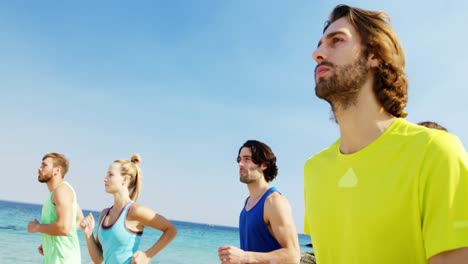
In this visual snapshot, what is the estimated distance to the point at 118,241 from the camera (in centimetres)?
509

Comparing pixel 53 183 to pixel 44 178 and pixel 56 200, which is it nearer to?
pixel 44 178

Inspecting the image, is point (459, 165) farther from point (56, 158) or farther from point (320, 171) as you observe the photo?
point (56, 158)

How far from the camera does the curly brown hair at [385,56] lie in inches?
77.3

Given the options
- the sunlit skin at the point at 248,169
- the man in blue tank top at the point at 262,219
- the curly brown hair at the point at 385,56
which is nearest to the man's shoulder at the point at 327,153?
the curly brown hair at the point at 385,56

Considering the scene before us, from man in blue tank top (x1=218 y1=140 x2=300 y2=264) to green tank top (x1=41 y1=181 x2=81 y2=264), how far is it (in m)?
2.73

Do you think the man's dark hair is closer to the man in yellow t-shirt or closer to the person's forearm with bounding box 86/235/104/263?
the person's forearm with bounding box 86/235/104/263

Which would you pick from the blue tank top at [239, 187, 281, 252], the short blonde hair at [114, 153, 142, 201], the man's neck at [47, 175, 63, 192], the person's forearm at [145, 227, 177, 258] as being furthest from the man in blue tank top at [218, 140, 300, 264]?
the man's neck at [47, 175, 63, 192]

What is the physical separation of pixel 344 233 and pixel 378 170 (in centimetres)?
30

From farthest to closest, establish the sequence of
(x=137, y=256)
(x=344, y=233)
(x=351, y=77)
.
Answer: (x=137, y=256) < (x=351, y=77) < (x=344, y=233)

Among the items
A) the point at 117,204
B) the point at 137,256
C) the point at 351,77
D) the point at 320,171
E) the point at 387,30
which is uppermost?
the point at 387,30

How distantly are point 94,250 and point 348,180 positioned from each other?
4426 millimetres

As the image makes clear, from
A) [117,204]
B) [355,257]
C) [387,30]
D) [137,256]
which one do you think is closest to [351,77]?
[387,30]

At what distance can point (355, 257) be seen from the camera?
5.66ft

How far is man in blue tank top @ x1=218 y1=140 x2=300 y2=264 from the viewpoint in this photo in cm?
415
